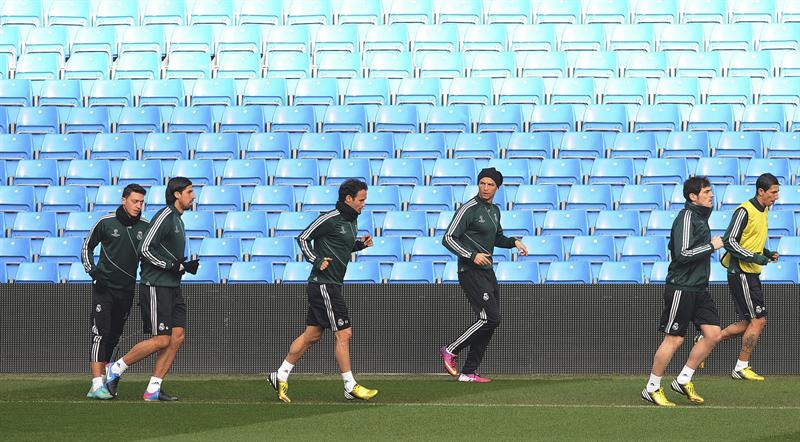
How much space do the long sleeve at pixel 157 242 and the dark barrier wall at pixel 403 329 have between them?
8.49ft

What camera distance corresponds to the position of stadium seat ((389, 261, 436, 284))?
1392 centimetres

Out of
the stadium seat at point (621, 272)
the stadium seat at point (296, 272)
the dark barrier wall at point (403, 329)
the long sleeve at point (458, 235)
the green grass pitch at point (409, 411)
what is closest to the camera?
the green grass pitch at point (409, 411)

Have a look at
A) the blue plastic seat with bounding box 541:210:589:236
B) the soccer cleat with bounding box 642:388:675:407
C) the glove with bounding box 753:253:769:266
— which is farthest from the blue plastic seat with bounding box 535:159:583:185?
the soccer cleat with bounding box 642:388:675:407

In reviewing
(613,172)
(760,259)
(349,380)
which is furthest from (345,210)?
(613,172)

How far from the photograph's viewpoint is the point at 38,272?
14398 millimetres

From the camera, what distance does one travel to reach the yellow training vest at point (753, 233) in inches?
447

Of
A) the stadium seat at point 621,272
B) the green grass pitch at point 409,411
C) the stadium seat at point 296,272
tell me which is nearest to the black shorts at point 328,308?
the green grass pitch at point 409,411

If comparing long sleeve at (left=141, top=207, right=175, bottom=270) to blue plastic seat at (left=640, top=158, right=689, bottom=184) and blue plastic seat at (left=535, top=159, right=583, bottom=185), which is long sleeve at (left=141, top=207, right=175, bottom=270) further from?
blue plastic seat at (left=640, top=158, right=689, bottom=184)

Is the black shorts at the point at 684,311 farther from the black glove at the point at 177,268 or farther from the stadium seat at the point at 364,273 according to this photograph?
the stadium seat at the point at 364,273

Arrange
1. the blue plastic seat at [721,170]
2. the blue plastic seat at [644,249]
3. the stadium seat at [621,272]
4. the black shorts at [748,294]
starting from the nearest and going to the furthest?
the black shorts at [748,294] → the stadium seat at [621,272] → the blue plastic seat at [644,249] → the blue plastic seat at [721,170]

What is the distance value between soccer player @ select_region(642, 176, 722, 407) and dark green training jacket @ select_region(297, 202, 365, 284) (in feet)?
8.12

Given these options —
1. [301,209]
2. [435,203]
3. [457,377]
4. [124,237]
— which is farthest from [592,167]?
[124,237]

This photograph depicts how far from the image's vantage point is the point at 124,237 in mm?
10539

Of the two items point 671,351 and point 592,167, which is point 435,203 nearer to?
point 592,167
